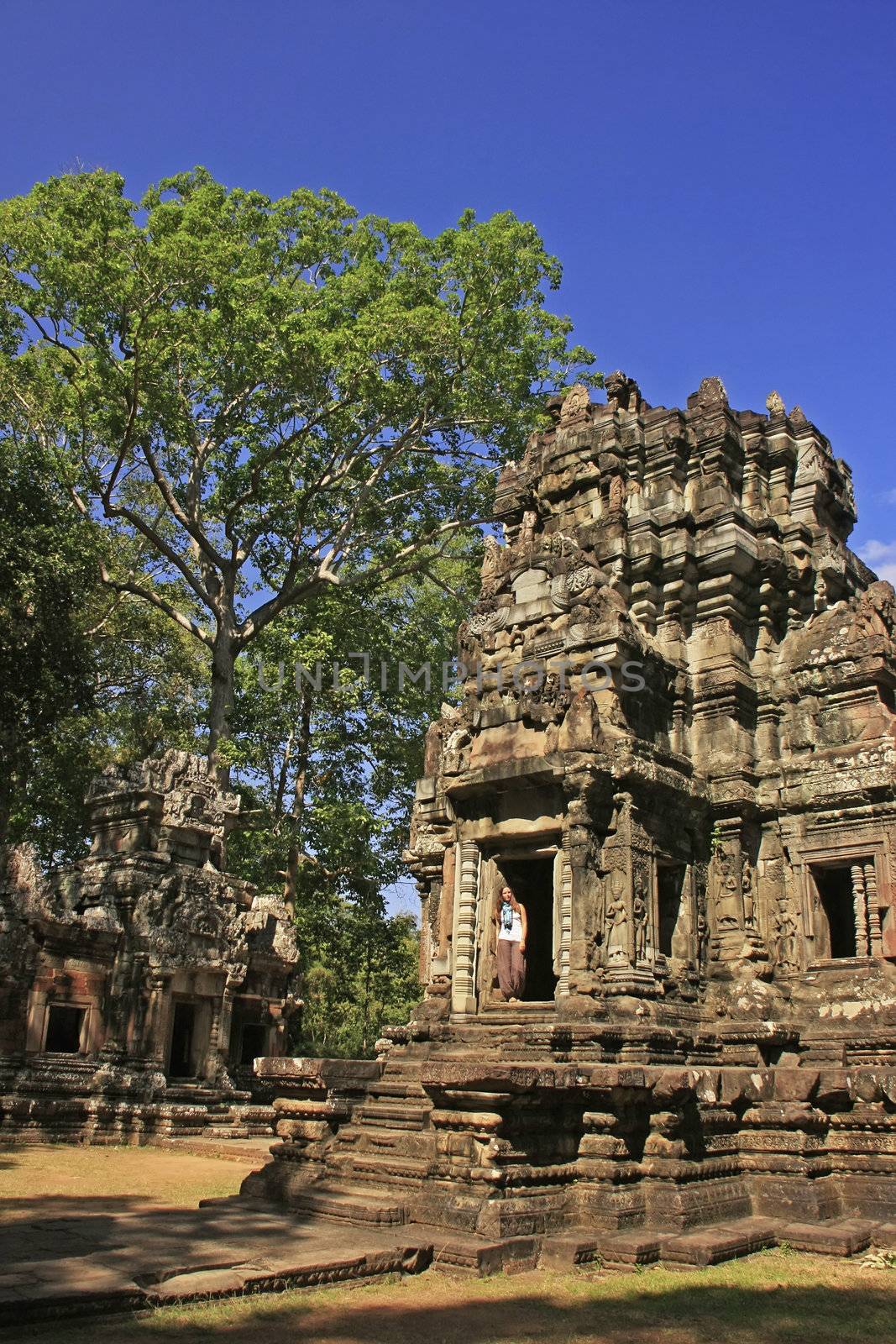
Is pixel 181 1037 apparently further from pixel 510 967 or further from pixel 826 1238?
pixel 826 1238

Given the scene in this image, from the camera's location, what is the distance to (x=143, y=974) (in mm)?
18047

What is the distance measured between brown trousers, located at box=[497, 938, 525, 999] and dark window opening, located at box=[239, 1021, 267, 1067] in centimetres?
1092

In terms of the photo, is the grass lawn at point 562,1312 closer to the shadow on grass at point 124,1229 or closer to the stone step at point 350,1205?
the shadow on grass at point 124,1229

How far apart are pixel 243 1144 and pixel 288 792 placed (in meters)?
12.4

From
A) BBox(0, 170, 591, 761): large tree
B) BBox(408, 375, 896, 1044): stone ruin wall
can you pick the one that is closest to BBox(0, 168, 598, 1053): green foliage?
BBox(0, 170, 591, 761): large tree

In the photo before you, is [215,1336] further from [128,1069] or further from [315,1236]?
[128,1069]

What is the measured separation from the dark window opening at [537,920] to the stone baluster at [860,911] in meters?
3.28

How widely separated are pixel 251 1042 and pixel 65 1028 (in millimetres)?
4579

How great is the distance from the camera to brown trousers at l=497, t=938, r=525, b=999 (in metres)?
11.4

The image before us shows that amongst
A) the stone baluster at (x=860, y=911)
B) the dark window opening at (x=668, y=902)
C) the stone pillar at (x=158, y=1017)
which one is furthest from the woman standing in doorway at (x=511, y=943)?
the stone pillar at (x=158, y=1017)

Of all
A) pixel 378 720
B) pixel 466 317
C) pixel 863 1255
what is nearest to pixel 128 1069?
pixel 378 720

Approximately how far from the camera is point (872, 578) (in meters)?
14.7

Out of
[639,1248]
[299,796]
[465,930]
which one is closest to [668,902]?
[465,930]

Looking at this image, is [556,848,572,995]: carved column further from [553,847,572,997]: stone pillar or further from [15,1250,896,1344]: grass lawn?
[15,1250,896,1344]: grass lawn
